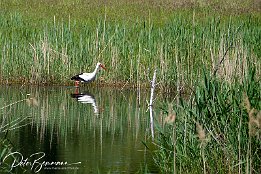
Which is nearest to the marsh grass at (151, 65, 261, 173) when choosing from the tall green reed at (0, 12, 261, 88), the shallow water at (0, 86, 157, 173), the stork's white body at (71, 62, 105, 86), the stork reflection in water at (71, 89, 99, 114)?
the shallow water at (0, 86, 157, 173)

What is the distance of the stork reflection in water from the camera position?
45.7ft

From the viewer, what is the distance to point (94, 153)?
31.5ft

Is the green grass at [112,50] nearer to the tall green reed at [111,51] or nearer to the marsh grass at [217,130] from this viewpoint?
the tall green reed at [111,51]

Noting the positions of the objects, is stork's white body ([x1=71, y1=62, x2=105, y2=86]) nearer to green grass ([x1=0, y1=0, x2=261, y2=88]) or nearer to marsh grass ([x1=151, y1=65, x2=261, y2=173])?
green grass ([x1=0, y1=0, x2=261, y2=88])

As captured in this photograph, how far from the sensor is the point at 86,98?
1492 cm

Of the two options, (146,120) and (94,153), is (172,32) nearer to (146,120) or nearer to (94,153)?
(146,120)

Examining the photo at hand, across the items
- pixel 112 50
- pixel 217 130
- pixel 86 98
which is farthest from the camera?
pixel 112 50

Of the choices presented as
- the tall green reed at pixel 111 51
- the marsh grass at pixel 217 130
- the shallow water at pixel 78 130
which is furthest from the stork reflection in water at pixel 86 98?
the marsh grass at pixel 217 130

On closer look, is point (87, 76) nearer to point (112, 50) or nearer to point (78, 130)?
point (112, 50)

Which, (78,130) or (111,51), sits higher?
(111,51)

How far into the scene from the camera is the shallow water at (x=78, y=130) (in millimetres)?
8883

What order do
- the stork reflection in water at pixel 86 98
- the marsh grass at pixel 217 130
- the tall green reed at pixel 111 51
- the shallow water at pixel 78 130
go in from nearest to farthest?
the marsh grass at pixel 217 130
the shallow water at pixel 78 130
the stork reflection in water at pixel 86 98
the tall green reed at pixel 111 51

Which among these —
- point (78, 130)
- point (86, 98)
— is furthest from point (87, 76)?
point (78, 130)

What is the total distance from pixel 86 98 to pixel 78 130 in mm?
3463
